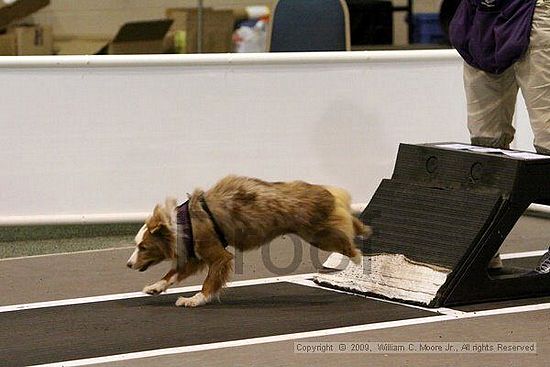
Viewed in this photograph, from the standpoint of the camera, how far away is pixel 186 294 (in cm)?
546

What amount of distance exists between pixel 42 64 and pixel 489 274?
281 centimetres

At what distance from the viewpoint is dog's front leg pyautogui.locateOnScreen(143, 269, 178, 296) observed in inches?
207

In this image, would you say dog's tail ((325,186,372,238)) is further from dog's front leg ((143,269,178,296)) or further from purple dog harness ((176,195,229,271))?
dog's front leg ((143,269,178,296))

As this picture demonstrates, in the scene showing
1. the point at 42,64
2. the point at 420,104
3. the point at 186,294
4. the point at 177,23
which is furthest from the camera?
the point at 177,23

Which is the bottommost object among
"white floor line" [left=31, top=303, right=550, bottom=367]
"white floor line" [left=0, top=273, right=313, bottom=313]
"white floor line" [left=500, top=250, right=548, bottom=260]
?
"white floor line" [left=0, top=273, right=313, bottom=313]

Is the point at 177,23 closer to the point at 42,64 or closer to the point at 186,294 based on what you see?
the point at 42,64

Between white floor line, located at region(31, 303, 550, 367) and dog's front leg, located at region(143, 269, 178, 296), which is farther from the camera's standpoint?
dog's front leg, located at region(143, 269, 178, 296)

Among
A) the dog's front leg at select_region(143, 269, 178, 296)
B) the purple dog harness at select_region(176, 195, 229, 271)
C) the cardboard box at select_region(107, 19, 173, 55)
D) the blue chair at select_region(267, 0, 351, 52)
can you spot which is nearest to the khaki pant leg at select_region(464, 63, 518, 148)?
the purple dog harness at select_region(176, 195, 229, 271)

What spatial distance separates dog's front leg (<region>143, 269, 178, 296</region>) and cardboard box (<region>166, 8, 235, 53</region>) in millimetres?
5893

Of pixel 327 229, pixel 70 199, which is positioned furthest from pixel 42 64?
pixel 327 229

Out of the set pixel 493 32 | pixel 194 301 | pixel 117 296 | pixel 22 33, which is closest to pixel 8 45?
pixel 22 33

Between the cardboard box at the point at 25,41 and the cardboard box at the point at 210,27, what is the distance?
123cm

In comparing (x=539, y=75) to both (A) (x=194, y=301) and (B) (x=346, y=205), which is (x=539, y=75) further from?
(A) (x=194, y=301)

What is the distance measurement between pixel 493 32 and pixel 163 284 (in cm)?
190
